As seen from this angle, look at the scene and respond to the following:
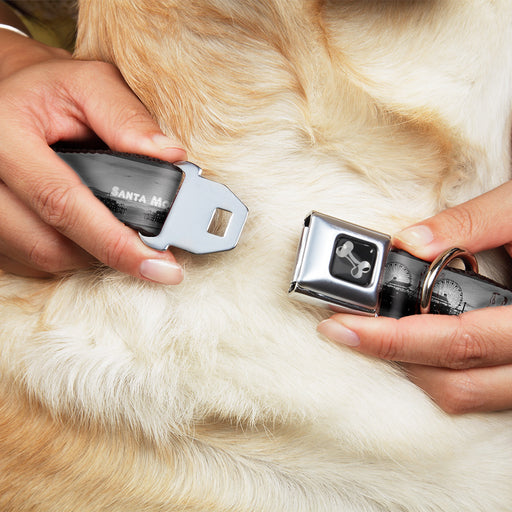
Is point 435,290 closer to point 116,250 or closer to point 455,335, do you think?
point 455,335

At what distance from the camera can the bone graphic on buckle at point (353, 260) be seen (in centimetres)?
58

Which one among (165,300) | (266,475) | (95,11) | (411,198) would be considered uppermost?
(95,11)

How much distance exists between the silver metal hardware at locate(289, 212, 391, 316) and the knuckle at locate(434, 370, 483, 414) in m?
0.18

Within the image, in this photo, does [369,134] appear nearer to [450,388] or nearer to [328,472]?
[450,388]

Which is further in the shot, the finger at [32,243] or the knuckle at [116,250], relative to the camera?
the finger at [32,243]

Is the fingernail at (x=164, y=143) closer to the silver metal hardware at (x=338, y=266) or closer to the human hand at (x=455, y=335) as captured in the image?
the silver metal hardware at (x=338, y=266)

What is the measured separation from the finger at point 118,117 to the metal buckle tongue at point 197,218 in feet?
0.19

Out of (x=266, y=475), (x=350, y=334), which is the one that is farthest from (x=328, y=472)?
(x=350, y=334)

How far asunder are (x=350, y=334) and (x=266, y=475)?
9.5 inches

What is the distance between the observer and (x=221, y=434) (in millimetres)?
662

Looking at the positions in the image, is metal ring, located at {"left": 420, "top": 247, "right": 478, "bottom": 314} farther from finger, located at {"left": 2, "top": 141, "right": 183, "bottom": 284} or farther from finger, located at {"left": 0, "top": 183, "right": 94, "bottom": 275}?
finger, located at {"left": 0, "top": 183, "right": 94, "bottom": 275}

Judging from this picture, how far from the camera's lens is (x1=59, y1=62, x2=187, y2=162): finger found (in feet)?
2.09

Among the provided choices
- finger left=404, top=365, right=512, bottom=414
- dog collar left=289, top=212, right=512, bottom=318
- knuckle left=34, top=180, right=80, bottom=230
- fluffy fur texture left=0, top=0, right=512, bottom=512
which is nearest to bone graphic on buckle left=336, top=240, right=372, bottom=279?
dog collar left=289, top=212, right=512, bottom=318

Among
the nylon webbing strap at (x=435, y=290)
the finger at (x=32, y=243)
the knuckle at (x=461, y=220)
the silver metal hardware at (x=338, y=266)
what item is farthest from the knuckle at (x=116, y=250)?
the knuckle at (x=461, y=220)
